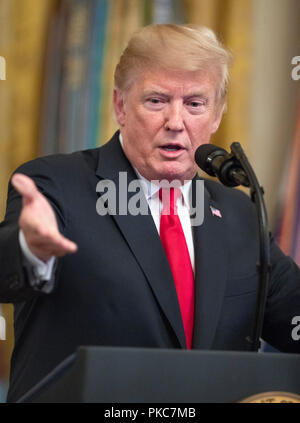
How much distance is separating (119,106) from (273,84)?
3.46ft

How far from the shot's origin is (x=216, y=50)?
1.80m

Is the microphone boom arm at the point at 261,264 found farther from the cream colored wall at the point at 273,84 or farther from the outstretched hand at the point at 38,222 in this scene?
the cream colored wall at the point at 273,84

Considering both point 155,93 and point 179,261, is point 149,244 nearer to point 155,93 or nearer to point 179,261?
point 179,261

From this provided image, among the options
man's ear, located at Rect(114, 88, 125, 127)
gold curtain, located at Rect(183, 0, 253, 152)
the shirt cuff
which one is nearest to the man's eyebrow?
man's ear, located at Rect(114, 88, 125, 127)

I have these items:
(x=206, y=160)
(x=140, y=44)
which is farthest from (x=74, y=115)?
(x=206, y=160)

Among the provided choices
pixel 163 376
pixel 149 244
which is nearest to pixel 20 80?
pixel 149 244

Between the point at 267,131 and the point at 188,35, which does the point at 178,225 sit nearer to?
the point at 188,35

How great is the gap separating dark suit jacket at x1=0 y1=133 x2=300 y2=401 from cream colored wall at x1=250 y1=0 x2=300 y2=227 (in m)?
1.02

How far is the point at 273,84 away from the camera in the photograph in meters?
2.76

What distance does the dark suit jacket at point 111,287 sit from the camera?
1.56 metres

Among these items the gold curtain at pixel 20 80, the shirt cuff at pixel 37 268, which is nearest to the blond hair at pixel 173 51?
the shirt cuff at pixel 37 268

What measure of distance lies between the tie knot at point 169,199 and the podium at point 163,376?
2.28 feet

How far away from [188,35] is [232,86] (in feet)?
3.06

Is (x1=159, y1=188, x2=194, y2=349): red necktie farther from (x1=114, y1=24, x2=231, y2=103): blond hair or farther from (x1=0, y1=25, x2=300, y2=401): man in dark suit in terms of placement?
(x1=114, y1=24, x2=231, y2=103): blond hair
